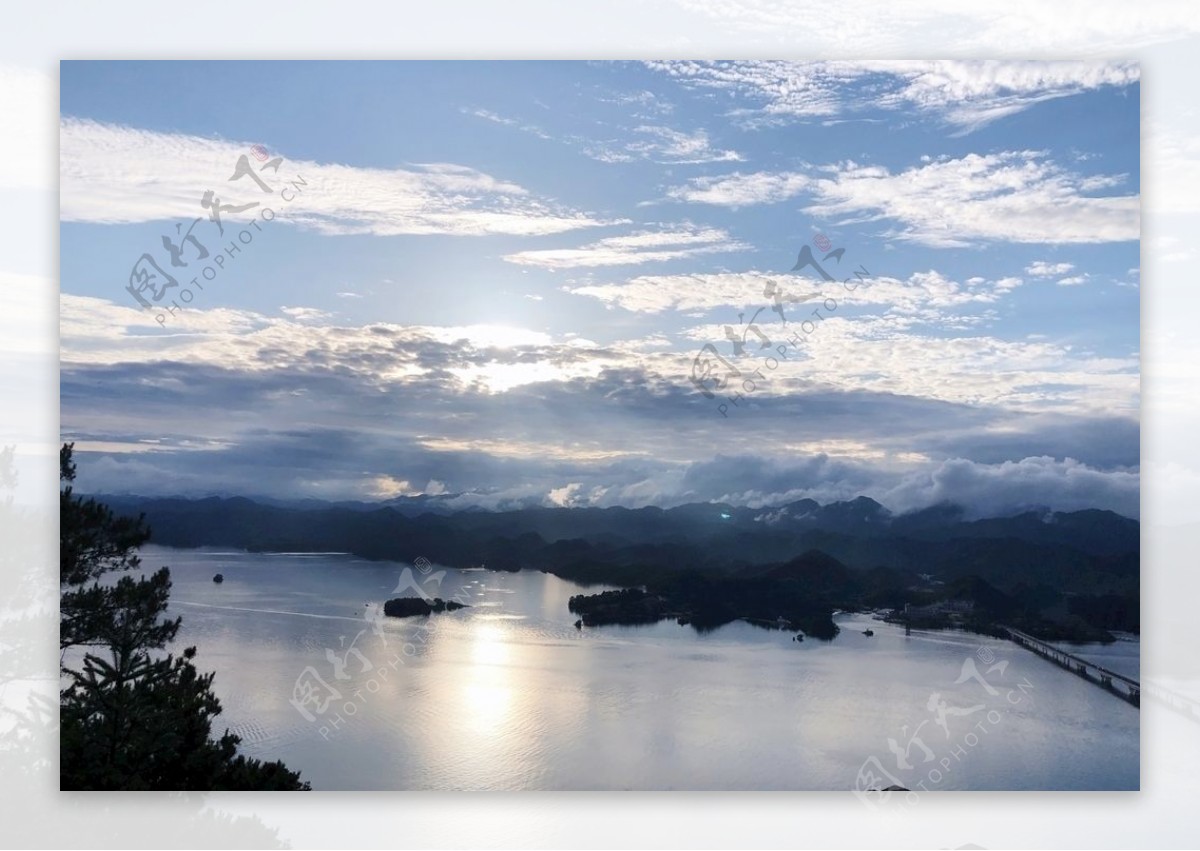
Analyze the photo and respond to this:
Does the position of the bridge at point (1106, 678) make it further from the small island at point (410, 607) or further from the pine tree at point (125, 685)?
the pine tree at point (125, 685)

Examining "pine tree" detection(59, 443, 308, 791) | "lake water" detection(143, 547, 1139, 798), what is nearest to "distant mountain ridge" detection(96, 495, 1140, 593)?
"lake water" detection(143, 547, 1139, 798)

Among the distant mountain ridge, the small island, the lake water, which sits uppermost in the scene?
the distant mountain ridge

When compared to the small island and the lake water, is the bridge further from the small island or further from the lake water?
the small island

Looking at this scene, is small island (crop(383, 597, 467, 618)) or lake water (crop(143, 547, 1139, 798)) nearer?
lake water (crop(143, 547, 1139, 798))

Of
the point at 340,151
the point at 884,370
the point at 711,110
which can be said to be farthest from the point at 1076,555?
the point at 340,151

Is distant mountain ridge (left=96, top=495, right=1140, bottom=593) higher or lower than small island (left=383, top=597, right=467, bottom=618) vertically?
higher

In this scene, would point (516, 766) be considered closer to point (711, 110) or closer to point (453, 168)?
point (453, 168)

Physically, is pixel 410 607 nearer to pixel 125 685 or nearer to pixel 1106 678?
pixel 125 685

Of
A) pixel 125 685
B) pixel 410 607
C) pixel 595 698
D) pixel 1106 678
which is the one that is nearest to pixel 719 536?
pixel 595 698
